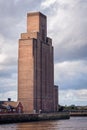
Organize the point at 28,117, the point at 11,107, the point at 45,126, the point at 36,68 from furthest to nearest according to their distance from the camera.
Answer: the point at 36,68, the point at 11,107, the point at 28,117, the point at 45,126

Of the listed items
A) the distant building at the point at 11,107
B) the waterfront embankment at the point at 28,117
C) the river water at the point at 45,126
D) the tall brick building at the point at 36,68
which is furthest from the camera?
the tall brick building at the point at 36,68

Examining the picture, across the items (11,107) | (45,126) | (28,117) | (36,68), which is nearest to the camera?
(45,126)

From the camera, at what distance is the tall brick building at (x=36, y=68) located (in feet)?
578

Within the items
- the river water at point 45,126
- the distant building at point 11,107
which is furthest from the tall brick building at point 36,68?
the river water at point 45,126

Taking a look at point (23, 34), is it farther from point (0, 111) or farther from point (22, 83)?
point (0, 111)

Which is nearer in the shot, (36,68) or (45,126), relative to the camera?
(45,126)

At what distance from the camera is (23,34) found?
18438 centimetres

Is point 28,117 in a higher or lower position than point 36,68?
lower

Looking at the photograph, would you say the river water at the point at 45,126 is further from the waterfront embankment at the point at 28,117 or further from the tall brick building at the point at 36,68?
the tall brick building at the point at 36,68

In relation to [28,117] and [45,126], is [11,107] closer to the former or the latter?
[28,117]

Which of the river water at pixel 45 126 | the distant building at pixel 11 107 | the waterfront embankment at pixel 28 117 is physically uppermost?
the distant building at pixel 11 107

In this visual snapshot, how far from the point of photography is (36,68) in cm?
17900

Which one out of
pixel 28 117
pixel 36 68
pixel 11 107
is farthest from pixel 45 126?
pixel 36 68

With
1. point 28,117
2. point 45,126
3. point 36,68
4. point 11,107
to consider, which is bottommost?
point 45,126
